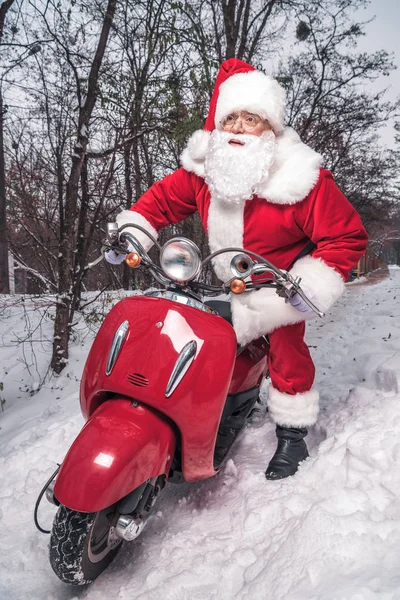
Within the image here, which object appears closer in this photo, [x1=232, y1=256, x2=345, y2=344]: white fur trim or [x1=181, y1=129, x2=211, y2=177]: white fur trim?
[x1=232, y1=256, x2=345, y2=344]: white fur trim

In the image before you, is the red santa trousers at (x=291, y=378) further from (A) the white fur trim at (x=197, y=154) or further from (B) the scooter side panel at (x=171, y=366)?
(A) the white fur trim at (x=197, y=154)

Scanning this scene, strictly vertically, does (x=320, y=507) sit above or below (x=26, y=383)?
above

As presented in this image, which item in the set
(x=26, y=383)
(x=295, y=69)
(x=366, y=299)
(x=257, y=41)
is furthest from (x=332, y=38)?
(x=26, y=383)

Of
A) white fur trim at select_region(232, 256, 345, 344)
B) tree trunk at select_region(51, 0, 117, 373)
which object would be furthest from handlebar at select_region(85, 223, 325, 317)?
tree trunk at select_region(51, 0, 117, 373)

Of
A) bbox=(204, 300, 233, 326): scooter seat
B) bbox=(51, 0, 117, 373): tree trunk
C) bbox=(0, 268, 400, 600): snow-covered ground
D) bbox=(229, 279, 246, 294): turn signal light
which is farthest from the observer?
bbox=(51, 0, 117, 373): tree trunk

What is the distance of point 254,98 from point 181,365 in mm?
1475

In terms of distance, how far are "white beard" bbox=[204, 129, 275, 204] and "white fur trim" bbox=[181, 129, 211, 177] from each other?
0.13 m

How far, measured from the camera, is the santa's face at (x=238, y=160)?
2100 millimetres

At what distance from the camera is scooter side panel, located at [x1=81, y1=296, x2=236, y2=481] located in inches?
66.9

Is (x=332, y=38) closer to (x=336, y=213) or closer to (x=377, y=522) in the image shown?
(x=336, y=213)

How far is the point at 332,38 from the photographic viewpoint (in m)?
9.79

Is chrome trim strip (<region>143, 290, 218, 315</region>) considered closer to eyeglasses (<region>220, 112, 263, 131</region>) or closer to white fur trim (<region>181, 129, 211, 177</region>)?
white fur trim (<region>181, 129, 211, 177</region>)

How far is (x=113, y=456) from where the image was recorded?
5.00 ft

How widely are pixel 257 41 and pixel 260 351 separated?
30.1 feet
